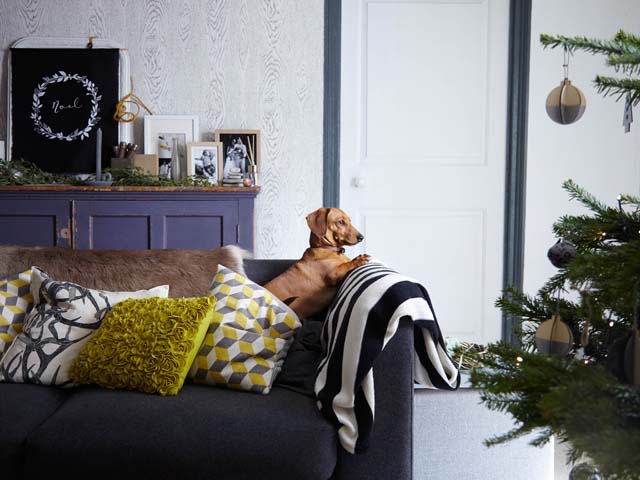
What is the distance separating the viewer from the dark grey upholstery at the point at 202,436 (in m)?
1.74

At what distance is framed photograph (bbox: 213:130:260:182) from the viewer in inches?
154

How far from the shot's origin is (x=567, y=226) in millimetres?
1207

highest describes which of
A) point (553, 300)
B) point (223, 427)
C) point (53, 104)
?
point (53, 104)

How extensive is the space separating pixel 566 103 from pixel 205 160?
7.04 feet

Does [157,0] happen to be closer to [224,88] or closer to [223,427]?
[224,88]

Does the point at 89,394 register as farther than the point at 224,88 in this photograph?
No

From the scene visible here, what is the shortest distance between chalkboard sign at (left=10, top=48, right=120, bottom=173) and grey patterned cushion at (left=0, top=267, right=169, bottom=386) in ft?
5.74

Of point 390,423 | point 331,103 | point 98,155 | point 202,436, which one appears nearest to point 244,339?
point 202,436

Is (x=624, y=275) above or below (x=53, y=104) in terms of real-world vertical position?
below

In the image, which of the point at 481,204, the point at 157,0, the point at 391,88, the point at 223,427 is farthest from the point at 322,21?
the point at 223,427

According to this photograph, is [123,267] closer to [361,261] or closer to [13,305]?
[13,305]

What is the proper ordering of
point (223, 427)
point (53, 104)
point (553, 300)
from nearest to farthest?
point (553, 300) < point (223, 427) < point (53, 104)

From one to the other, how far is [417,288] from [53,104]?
2.67 m

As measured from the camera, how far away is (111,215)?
3463 mm
